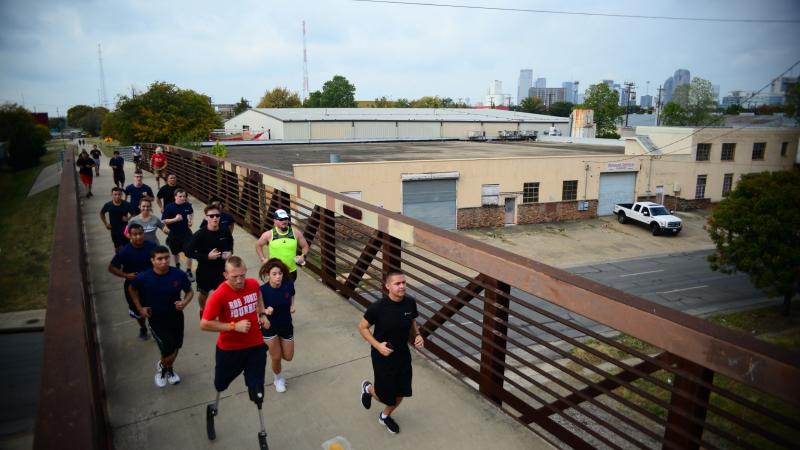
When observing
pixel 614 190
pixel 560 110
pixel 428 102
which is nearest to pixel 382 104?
pixel 428 102

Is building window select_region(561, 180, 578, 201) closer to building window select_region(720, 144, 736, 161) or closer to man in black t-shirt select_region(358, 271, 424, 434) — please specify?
building window select_region(720, 144, 736, 161)

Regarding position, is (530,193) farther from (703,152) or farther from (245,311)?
(245,311)

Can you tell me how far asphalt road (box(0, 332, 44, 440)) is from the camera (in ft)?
30.3

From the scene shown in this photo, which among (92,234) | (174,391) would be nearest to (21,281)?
(92,234)

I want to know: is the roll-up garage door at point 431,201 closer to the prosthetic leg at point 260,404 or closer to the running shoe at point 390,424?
the running shoe at point 390,424

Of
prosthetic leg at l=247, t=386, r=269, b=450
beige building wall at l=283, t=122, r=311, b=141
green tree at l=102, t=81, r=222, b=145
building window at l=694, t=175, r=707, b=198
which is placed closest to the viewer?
prosthetic leg at l=247, t=386, r=269, b=450

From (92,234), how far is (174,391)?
336 inches

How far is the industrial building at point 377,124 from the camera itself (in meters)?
59.2

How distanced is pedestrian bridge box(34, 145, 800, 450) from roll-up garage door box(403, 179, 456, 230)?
24.7 m

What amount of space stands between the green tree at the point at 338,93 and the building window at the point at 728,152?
79.0 m

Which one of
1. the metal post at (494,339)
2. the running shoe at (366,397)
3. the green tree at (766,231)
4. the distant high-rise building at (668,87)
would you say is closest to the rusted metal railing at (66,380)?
the running shoe at (366,397)

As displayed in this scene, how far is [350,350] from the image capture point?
5.70 metres

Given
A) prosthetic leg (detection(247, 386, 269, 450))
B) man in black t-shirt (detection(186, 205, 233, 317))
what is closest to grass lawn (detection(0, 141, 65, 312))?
man in black t-shirt (detection(186, 205, 233, 317))

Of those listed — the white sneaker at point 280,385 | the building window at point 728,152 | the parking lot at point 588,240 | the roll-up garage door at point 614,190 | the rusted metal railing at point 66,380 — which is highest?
the building window at point 728,152
